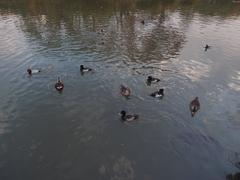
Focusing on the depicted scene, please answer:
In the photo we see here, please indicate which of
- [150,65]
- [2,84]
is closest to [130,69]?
[150,65]

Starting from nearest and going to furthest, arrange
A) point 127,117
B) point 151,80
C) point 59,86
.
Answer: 1. point 127,117
2. point 59,86
3. point 151,80

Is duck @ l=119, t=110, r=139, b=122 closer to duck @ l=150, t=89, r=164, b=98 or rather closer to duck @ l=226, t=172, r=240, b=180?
duck @ l=150, t=89, r=164, b=98

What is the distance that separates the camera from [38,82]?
27.0 meters

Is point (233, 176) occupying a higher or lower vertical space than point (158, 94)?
lower

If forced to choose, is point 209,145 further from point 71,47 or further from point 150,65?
point 71,47

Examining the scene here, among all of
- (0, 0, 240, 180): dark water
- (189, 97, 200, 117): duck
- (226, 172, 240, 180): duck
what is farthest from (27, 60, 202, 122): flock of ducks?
(226, 172, 240, 180): duck

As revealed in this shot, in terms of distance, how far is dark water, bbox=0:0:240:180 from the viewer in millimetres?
17328

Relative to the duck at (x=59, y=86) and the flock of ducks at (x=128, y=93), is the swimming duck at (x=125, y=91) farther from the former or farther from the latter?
the duck at (x=59, y=86)

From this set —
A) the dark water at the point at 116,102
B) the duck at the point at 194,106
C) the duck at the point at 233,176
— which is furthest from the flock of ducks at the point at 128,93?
the duck at the point at 233,176

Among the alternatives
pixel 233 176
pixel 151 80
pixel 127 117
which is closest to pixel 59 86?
pixel 127 117

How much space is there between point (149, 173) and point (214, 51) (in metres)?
24.4

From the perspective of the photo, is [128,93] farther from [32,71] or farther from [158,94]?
[32,71]

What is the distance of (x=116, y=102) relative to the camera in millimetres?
23844

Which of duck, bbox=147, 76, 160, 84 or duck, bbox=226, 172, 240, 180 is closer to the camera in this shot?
duck, bbox=226, 172, 240, 180
